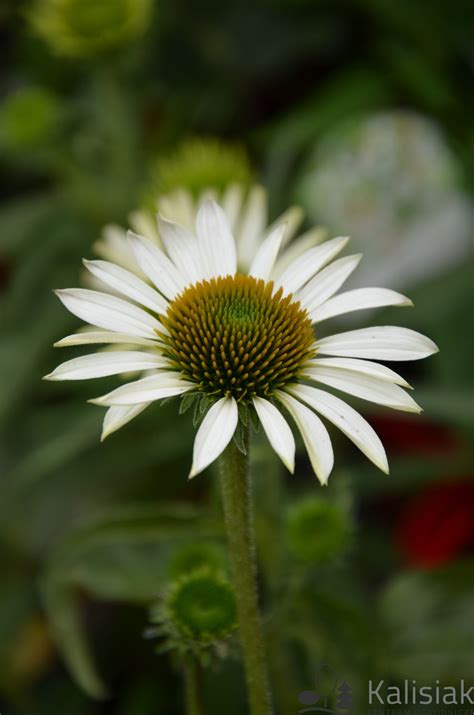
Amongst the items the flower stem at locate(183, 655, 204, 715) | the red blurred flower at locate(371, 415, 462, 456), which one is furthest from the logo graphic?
the red blurred flower at locate(371, 415, 462, 456)

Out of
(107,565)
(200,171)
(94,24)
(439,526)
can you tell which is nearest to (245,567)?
(107,565)

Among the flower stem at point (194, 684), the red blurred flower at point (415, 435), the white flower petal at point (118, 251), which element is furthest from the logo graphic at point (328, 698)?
the red blurred flower at point (415, 435)

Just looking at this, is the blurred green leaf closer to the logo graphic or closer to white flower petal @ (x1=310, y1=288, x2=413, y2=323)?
the logo graphic

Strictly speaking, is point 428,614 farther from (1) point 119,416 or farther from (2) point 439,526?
(1) point 119,416

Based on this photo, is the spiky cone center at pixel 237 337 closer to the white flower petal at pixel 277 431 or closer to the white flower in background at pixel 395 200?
the white flower petal at pixel 277 431

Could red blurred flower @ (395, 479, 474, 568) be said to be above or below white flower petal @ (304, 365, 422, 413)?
below

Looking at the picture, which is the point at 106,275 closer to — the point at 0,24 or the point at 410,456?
the point at 410,456
